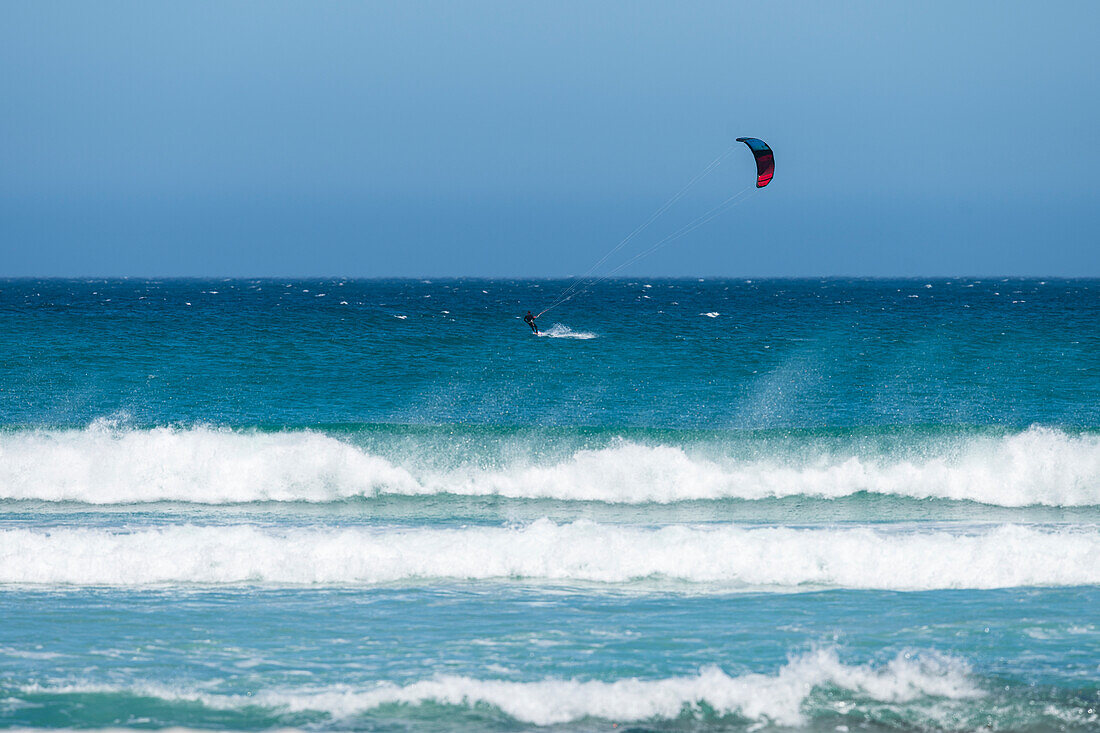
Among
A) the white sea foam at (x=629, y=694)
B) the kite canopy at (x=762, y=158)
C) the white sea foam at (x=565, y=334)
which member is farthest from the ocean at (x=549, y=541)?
the white sea foam at (x=565, y=334)

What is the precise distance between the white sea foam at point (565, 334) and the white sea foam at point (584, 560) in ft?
85.3

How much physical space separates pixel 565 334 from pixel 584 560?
95.4 ft

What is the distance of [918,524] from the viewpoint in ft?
44.5

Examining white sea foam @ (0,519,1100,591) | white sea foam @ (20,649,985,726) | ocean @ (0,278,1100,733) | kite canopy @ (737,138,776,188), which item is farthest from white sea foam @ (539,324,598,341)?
white sea foam @ (20,649,985,726)

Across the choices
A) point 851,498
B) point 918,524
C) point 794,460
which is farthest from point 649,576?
point 794,460

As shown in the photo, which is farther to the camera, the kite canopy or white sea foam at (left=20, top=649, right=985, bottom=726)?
the kite canopy

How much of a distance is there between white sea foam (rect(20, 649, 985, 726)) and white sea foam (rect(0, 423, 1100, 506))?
8.44m

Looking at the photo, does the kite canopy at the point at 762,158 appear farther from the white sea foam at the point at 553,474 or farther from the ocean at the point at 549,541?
the white sea foam at the point at 553,474

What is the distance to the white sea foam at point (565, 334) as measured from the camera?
125ft

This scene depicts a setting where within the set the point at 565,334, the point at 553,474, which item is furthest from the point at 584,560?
the point at 565,334

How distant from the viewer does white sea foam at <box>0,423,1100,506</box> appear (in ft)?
52.6

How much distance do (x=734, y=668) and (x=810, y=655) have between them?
2.03 ft

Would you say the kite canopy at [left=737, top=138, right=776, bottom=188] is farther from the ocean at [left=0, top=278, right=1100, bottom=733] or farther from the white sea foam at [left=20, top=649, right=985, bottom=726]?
the white sea foam at [left=20, top=649, right=985, bottom=726]

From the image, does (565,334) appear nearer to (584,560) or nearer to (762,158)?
(762,158)
